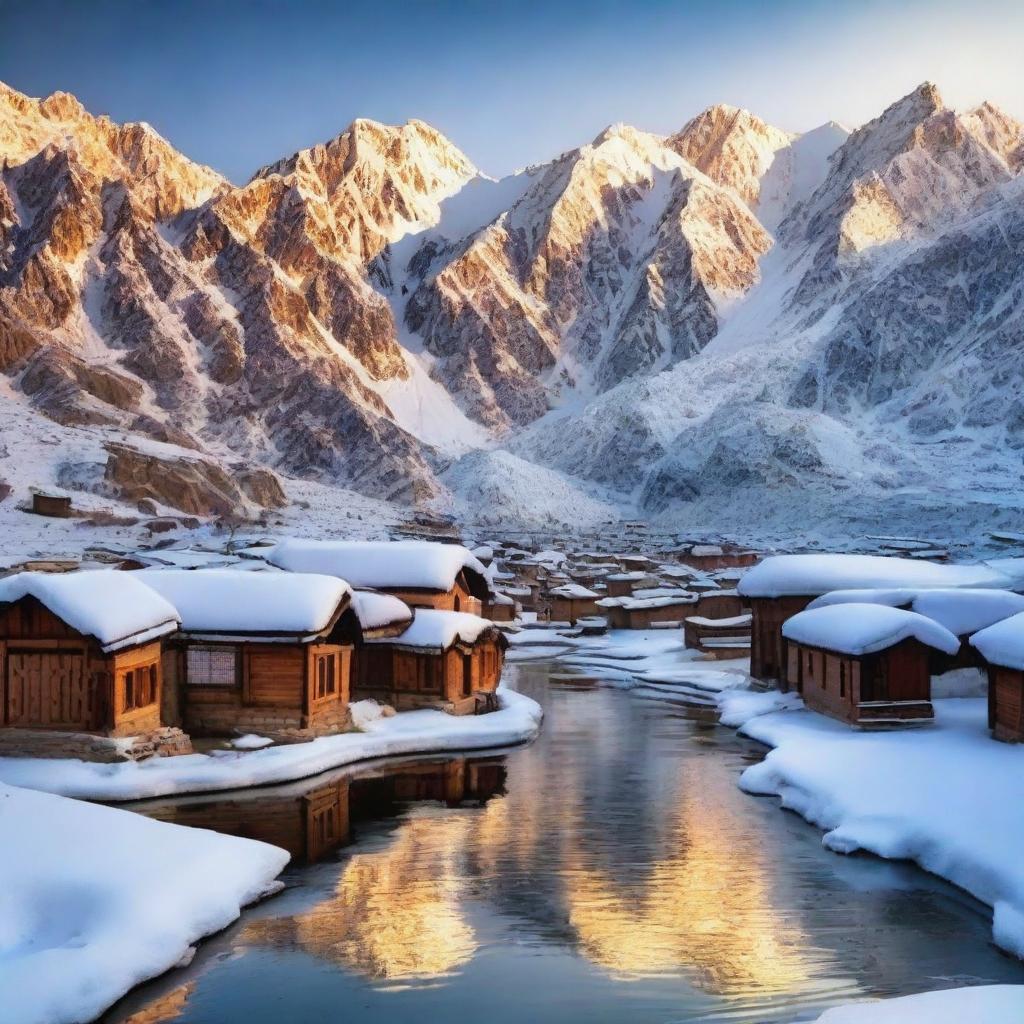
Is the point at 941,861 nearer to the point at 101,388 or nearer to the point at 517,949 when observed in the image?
the point at 517,949

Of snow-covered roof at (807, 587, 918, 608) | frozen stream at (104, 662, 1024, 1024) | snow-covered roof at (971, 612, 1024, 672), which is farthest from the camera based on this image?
snow-covered roof at (807, 587, 918, 608)

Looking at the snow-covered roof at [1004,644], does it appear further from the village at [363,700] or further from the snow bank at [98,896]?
the snow bank at [98,896]

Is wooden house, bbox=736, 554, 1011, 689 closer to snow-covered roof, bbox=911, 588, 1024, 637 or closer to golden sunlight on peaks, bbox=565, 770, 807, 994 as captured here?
snow-covered roof, bbox=911, 588, 1024, 637

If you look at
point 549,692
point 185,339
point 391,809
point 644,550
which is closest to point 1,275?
point 185,339

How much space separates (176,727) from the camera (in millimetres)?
28328

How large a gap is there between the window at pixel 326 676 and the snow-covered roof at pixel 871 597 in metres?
17.7

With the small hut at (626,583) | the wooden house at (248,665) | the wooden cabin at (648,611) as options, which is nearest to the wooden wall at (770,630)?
the wooden house at (248,665)

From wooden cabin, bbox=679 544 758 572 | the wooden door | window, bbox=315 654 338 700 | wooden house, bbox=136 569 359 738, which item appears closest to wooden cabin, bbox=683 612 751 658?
window, bbox=315 654 338 700

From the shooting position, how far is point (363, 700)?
34.4 metres

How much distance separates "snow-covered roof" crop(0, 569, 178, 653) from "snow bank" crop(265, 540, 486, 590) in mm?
12175

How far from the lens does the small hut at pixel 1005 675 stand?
26781 mm

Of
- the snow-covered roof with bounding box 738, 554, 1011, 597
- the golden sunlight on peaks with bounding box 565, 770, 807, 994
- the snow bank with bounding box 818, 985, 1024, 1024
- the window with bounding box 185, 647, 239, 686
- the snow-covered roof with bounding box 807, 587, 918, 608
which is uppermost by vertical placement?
the snow-covered roof with bounding box 738, 554, 1011, 597

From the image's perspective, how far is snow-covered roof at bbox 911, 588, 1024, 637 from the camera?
35.8 meters

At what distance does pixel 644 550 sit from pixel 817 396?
206 feet
